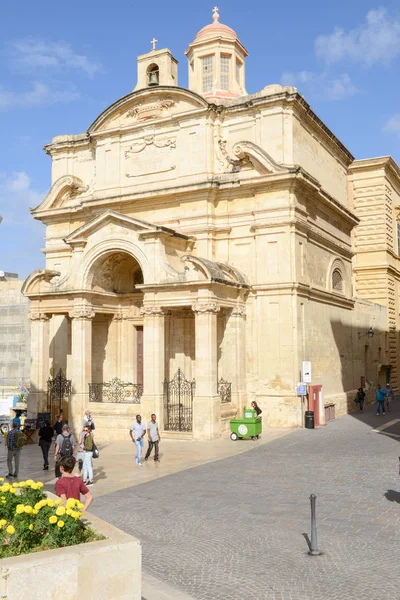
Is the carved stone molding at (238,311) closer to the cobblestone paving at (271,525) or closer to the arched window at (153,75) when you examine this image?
the cobblestone paving at (271,525)

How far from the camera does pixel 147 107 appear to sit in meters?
29.3

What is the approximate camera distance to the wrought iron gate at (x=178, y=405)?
2409cm

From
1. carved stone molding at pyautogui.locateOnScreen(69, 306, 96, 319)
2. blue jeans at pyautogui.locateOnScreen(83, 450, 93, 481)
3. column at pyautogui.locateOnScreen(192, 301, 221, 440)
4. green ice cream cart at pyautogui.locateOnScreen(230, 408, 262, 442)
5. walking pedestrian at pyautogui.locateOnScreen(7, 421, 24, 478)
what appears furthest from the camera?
carved stone molding at pyautogui.locateOnScreen(69, 306, 96, 319)

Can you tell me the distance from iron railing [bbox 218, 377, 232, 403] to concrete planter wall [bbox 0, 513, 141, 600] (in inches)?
729

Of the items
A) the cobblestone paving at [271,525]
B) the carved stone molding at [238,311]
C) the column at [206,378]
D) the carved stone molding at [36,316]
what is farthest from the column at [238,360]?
the carved stone molding at [36,316]

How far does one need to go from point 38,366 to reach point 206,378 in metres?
7.98

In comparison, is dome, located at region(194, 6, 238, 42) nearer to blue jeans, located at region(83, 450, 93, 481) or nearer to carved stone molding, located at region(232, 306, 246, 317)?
carved stone molding, located at region(232, 306, 246, 317)

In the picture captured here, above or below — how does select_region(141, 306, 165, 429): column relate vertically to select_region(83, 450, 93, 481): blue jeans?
above

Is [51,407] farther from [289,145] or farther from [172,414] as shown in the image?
[289,145]

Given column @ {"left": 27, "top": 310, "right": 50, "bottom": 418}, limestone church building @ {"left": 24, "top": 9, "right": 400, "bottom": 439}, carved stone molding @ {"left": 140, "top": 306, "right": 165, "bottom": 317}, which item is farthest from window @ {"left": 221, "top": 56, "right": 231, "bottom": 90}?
column @ {"left": 27, "top": 310, "right": 50, "bottom": 418}

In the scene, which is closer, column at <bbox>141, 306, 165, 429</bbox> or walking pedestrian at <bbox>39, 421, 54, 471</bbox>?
walking pedestrian at <bbox>39, 421, 54, 471</bbox>

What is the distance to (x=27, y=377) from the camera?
40.7 meters

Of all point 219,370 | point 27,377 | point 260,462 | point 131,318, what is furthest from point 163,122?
point 27,377

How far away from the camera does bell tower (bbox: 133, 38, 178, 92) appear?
100.0 feet
